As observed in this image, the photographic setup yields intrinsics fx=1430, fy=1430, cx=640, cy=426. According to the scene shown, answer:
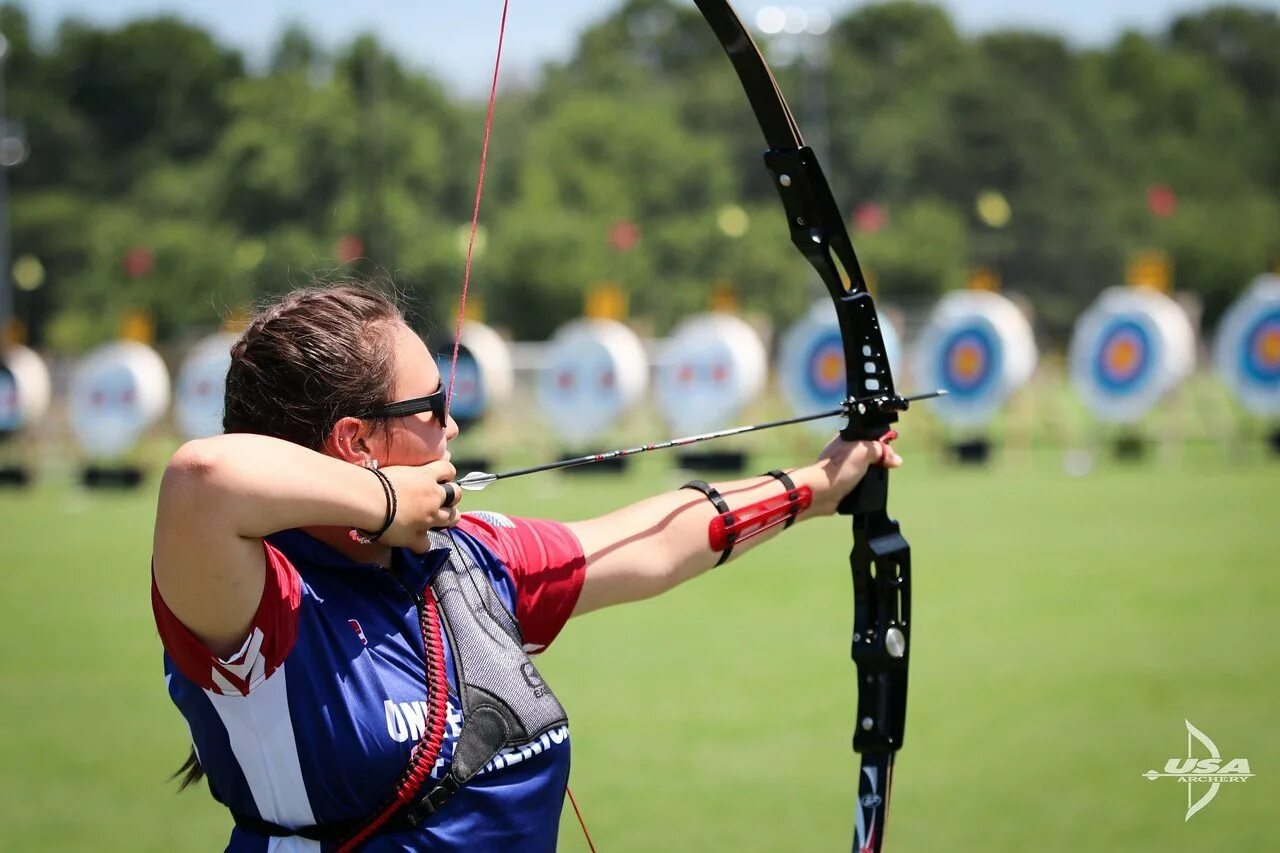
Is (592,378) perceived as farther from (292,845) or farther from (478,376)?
(292,845)

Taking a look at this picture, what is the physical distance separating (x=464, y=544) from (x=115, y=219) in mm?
27146

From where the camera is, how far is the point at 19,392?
540 inches

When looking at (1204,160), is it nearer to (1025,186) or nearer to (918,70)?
(1025,186)

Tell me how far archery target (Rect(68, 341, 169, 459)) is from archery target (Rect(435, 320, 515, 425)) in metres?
3.19

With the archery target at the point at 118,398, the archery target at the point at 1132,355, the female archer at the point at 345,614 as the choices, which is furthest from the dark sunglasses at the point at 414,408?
the archery target at the point at 118,398

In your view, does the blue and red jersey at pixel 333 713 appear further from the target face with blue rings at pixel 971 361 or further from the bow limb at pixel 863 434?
the target face with blue rings at pixel 971 361

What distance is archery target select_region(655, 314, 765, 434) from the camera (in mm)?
12305

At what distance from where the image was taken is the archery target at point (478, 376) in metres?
11.1

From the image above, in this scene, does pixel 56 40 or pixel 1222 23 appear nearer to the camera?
pixel 56 40

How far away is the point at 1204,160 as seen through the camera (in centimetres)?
3666

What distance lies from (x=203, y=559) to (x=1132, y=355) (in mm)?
11246

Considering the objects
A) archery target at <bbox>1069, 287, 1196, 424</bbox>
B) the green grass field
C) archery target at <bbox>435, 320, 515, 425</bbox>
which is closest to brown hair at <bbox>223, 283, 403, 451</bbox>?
the green grass field

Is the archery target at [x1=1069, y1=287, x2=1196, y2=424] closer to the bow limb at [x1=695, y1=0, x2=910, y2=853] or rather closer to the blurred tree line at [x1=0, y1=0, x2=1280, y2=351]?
the blurred tree line at [x1=0, y1=0, x2=1280, y2=351]

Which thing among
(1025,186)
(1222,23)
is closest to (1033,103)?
(1025,186)
